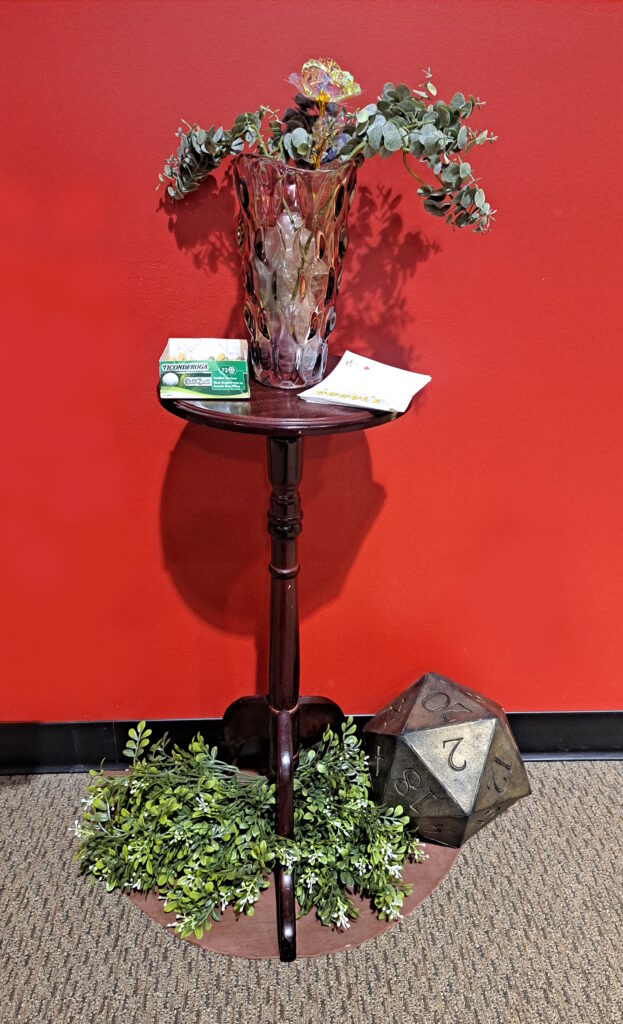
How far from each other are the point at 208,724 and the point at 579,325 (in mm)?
1251

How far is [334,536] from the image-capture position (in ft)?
5.65

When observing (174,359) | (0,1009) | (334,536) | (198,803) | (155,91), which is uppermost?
(155,91)

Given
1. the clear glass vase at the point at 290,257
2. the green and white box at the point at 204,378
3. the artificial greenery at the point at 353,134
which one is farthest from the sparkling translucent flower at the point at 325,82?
the green and white box at the point at 204,378

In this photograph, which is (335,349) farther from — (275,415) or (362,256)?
(275,415)

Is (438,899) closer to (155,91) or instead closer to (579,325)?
(579,325)

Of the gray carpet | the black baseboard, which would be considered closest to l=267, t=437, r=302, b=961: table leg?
the gray carpet

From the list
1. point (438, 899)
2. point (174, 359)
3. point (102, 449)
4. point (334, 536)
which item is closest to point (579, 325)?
point (334, 536)

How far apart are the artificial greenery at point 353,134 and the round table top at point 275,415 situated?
38 cm

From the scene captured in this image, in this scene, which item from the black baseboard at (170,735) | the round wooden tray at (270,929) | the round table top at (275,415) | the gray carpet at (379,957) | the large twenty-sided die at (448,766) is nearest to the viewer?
the round table top at (275,415)

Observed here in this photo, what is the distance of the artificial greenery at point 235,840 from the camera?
1.50m

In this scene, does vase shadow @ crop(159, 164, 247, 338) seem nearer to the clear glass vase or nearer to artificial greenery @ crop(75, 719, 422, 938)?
the clear glass vase

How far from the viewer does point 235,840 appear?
1.53m

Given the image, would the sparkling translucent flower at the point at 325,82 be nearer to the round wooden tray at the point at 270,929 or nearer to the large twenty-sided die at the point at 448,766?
the large twenty-sided die at the point at 448,766

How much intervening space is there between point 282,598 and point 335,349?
518 millimetres
